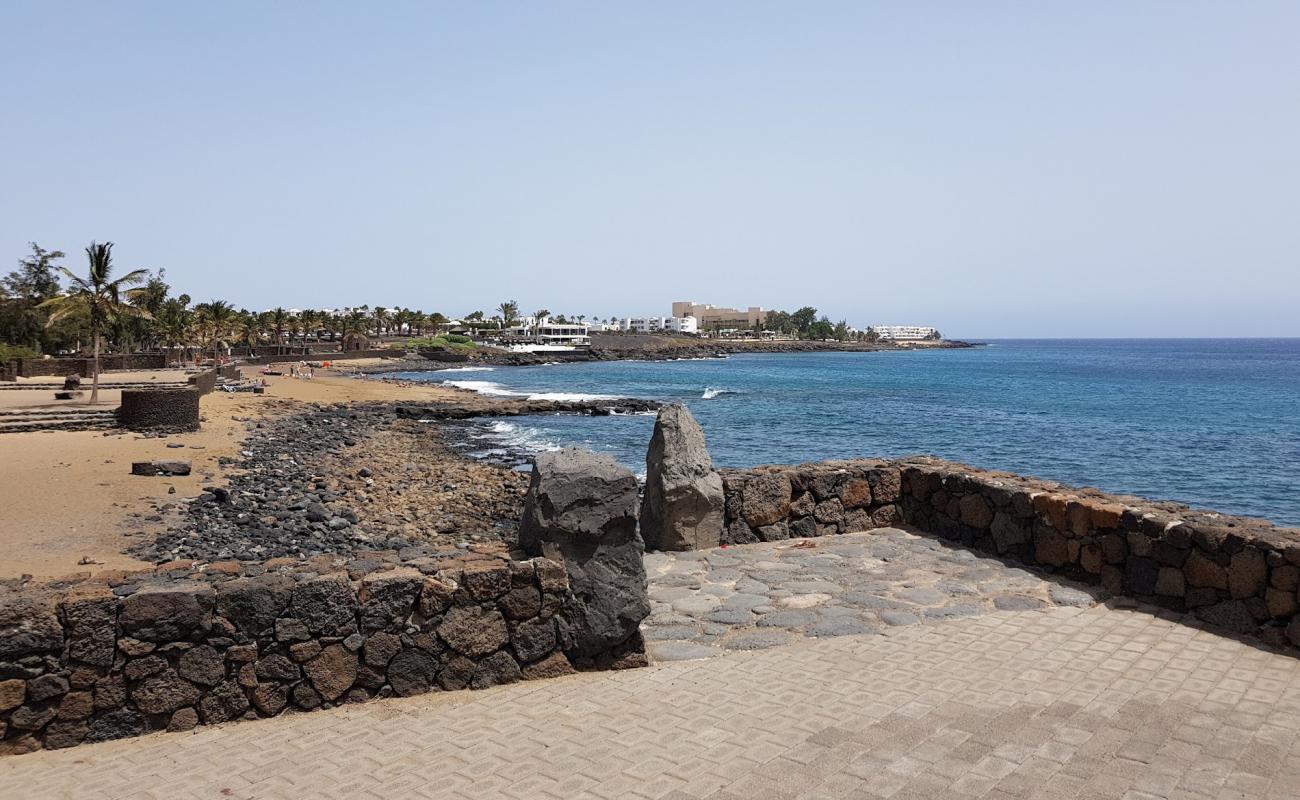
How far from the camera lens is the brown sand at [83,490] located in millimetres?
13086

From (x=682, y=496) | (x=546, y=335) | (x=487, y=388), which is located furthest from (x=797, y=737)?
(x=546, y=335)

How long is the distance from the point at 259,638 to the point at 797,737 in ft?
11.6

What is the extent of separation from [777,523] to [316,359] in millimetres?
90811

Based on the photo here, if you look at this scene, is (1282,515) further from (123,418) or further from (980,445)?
(123,418)

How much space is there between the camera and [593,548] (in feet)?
22.0

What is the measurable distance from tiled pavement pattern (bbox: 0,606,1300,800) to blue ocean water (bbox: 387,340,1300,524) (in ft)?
71.0

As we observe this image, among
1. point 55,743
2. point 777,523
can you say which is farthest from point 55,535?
point 777,523

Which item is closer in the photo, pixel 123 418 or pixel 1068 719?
pixel 1068 719

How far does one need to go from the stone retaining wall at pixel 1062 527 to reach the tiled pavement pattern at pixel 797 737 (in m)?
0.63

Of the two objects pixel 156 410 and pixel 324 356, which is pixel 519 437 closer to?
pixel 156 410

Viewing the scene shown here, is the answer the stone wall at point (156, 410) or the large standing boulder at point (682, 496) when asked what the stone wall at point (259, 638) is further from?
the stone wall at point (156, 410)

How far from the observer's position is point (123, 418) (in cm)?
2792

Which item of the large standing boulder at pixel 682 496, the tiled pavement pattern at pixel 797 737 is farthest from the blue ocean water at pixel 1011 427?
the tiled pavement pattern at pixel 797 737

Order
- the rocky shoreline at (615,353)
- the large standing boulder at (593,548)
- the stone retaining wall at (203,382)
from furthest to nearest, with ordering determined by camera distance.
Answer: the rocky shoreline at (615,353), the stone retaining wall at (203,382), the large standing boulder at (593,548)
